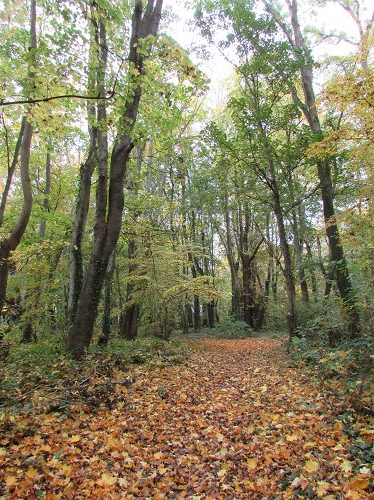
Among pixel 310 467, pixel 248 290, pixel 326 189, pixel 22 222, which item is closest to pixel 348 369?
pixel 310 467

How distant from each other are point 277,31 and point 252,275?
528 inches

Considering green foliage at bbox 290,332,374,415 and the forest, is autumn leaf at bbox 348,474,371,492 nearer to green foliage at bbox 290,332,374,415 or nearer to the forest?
the forest

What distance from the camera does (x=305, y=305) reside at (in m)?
12.8

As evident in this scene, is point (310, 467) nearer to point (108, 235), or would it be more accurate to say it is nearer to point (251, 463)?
point (251, 463)

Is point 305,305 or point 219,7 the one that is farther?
point 305,305

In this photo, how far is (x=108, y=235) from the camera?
6.88 m

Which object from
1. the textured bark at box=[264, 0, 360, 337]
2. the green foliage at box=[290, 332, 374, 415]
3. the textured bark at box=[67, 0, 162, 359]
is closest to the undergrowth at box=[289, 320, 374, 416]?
the green foliage at box=[290, 332, 374, 415]

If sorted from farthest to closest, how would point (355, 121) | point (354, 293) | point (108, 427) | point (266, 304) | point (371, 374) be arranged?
point (266, 304)
point (354, 293)
point (355, 121)
point (371, 374)
point (108, 427)

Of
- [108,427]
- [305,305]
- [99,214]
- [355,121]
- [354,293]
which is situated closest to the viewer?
[108,427]

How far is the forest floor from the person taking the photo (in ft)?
9.00

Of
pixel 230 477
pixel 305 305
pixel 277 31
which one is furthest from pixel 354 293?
pixel 277 31

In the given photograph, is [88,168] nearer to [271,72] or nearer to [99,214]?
[99,214]

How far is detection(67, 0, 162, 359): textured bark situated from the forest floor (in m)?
1.50

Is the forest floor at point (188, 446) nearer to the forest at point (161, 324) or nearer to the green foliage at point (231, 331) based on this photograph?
the forest at point (161, 324)
